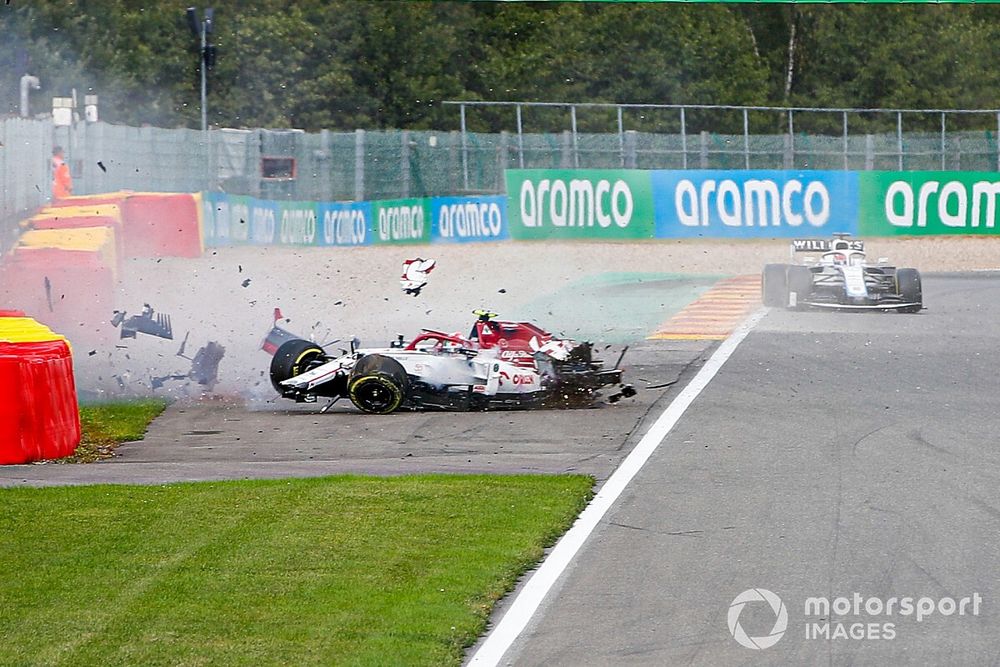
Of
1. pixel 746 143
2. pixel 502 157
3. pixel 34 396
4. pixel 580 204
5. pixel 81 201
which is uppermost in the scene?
pixel 746 143

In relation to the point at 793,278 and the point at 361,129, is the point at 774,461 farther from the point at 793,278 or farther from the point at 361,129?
the point at 361,129

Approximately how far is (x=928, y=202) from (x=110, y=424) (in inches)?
881

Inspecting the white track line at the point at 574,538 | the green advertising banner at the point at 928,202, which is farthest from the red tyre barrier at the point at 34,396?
the green advertising banner at the point at 928,202

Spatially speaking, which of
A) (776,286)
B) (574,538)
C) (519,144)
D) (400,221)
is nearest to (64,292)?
(776,286)

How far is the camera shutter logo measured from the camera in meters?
6.59

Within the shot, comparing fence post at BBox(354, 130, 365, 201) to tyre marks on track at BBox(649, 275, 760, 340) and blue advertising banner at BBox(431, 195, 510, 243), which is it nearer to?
blue advertising banner at BBox(431, 195, 510, 243)

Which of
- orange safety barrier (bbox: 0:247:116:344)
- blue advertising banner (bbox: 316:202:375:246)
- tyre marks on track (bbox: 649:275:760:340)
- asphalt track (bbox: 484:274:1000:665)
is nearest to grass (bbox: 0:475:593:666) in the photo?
asphalt track (bbox: 484:274:1000:665)

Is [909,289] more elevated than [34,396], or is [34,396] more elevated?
[909,289]

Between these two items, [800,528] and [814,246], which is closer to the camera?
[800,528]

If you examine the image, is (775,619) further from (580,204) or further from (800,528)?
(580,204)

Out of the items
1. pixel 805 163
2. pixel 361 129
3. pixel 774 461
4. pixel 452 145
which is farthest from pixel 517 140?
pixel 774 461

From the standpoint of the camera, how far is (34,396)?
12078 millimetres

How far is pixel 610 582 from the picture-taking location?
25.1 ft

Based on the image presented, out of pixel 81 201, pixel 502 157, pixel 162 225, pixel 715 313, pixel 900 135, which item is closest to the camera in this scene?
pixel 715 313
